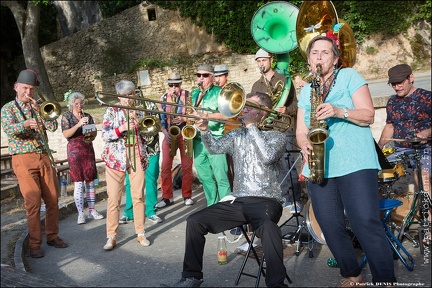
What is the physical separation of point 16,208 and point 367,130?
6.81m

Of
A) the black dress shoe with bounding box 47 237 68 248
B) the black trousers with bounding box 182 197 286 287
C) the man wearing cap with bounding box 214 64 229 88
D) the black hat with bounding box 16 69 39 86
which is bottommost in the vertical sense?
the black dress shoe with bounding box 47 237 68 248

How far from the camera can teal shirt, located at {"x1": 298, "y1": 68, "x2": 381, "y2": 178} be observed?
3.75 metres

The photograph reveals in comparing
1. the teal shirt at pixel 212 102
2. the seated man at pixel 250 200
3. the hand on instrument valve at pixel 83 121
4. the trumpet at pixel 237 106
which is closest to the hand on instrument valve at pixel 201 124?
the seated man at pixel 250 200

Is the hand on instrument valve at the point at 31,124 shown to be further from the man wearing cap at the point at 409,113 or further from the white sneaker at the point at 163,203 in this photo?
the man wearing cap at the point at 409,113

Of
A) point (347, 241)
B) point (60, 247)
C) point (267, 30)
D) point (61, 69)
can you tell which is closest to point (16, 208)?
point (60, 247)

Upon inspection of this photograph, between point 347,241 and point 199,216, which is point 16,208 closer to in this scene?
point 199,216

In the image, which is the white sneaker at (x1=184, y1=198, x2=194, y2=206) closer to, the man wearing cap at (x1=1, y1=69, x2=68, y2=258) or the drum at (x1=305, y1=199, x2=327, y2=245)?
the man wearing cap at (x1=1, y1=69, x2=68, y2=258)

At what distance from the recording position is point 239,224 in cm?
443

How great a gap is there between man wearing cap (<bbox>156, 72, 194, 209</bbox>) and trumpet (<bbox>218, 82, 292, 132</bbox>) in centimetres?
246

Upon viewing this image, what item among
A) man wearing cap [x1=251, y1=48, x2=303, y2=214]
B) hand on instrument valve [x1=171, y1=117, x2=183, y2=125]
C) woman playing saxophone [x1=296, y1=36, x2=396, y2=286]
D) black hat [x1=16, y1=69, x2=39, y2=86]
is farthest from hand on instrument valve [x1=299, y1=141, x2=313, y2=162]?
hand on instrument valve [x1=171, y1=117, x2=183, y2=125]

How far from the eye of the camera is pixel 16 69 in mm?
29000

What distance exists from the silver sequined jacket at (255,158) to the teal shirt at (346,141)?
782mm

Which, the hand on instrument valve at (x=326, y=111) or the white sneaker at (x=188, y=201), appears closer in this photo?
the hand on instrument valve at (x=326, y=111)

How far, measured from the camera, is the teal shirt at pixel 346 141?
12.3ft
